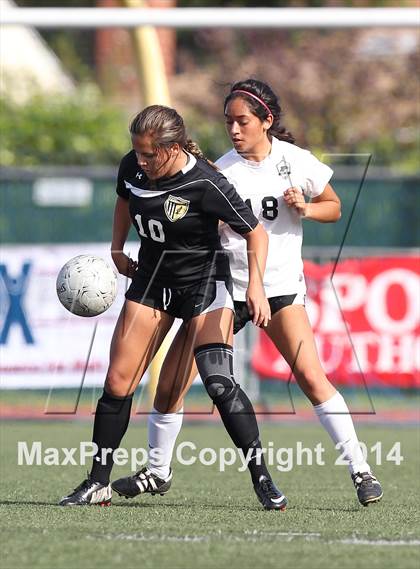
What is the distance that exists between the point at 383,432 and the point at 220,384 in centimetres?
531

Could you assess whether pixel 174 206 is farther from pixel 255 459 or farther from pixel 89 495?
pixel 89 495

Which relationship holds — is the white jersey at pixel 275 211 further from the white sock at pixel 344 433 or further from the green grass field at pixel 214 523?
the green grass field at pixel 214 523

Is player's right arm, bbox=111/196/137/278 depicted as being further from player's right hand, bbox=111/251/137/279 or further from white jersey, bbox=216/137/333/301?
white jersey, bbox=216/137/333/301

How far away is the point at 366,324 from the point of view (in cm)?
1275

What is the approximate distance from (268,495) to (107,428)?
0.87m

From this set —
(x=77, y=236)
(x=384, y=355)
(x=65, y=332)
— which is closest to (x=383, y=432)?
(x=384, y=355)

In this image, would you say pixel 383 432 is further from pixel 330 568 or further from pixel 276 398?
pixel 330 568

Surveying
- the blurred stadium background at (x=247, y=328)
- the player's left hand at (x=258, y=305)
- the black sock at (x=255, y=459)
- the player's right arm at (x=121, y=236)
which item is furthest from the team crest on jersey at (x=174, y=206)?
the blurred stadium background at (x=247, y=328)

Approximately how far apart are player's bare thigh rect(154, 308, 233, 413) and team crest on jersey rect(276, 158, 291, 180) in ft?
2.65

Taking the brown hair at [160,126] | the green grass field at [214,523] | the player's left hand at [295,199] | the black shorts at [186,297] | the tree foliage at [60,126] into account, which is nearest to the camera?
the green grass field at [214,523]

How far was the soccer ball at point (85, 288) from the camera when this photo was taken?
6676mm

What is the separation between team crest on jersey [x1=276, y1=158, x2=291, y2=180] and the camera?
6.89 m

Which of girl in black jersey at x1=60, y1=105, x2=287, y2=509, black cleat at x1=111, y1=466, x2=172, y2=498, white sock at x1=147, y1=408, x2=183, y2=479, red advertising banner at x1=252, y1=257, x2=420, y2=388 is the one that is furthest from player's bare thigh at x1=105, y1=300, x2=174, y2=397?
red advertising banner at x1=252, y1=257, x2=420, y2=388

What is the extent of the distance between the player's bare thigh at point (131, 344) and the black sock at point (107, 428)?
6 centimetres
